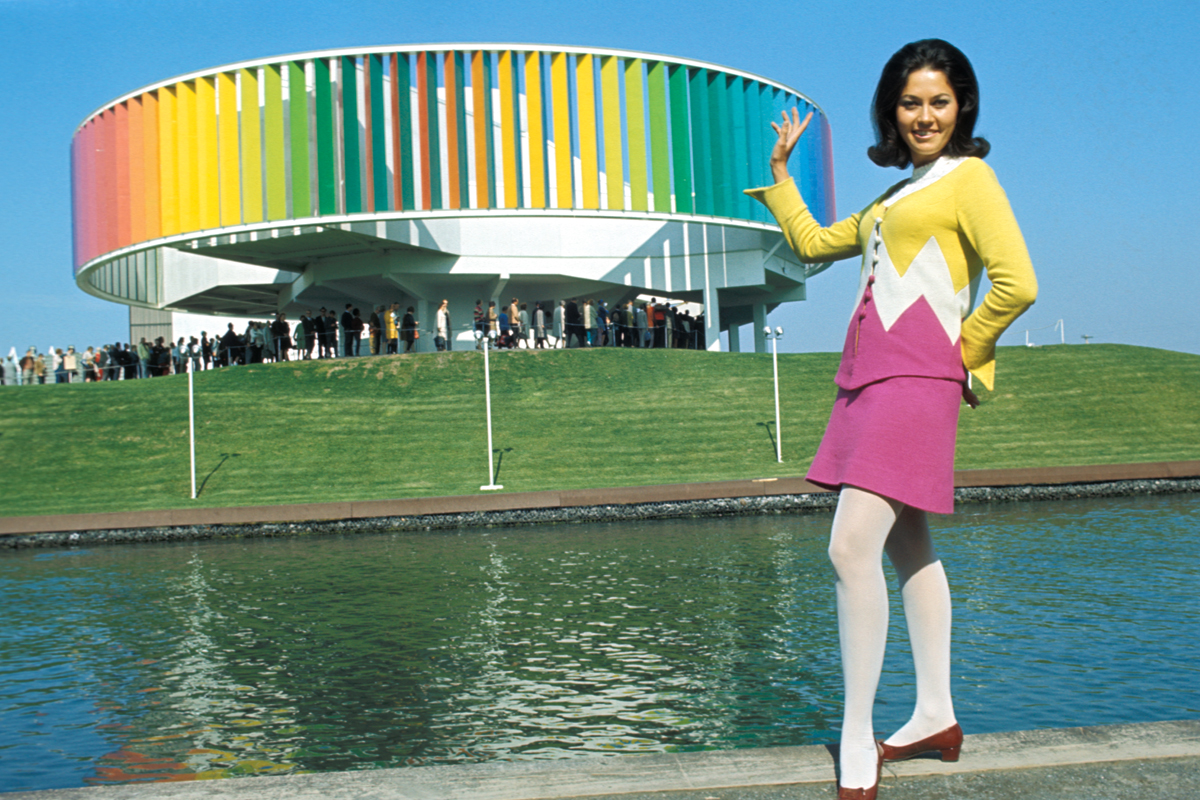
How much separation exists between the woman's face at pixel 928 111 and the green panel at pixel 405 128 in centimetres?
2842

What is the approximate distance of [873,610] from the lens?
2.55 meters

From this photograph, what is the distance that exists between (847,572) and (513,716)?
2086 mm

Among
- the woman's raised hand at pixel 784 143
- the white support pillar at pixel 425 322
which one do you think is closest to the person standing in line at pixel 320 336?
the white support pillar at pixel 425 322

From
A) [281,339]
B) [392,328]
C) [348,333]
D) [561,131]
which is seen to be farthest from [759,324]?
[281,339]

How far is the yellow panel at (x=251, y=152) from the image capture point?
1193 inches

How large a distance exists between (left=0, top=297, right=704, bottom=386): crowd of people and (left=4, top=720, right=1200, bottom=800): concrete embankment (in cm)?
2536

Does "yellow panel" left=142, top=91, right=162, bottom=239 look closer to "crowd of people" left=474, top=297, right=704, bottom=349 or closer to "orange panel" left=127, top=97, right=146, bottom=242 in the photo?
"orange panel" left=127, top=97, right=146, bottom=242

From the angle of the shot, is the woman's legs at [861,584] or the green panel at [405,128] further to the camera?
the green panel at [405,128]

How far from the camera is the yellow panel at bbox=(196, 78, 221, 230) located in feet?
101

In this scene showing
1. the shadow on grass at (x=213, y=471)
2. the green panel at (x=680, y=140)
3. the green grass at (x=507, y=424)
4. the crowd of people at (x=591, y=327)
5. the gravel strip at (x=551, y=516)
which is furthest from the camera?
the green panel at (x=680, y=140)

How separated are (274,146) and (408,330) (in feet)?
23.7

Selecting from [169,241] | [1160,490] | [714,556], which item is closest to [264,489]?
[714,556]

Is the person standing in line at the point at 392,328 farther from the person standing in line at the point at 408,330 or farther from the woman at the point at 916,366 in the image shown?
the woman at the point at 916,366

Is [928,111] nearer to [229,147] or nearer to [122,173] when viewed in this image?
[229,147]
